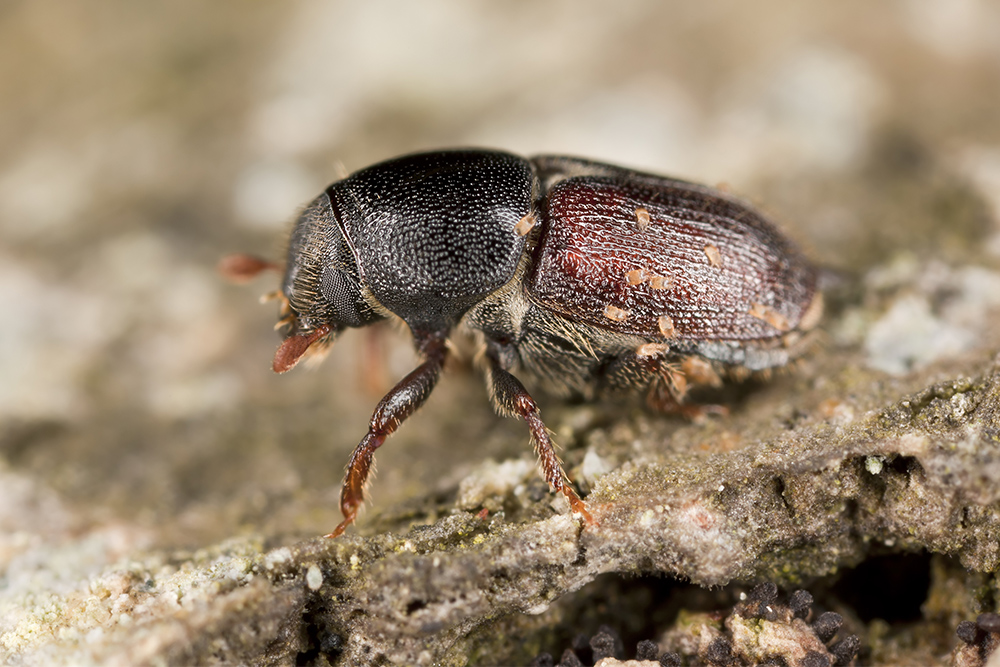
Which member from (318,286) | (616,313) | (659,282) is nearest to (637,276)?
(659,282)

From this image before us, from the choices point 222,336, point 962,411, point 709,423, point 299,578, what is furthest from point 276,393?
point 962,411

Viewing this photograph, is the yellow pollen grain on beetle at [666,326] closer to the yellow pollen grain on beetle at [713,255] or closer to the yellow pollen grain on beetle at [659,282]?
the yellow pollen grain on beetle at [659,282]

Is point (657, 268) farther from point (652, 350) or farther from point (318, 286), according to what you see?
point (318, 286)

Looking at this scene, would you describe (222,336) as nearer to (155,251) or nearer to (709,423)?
(155,251)

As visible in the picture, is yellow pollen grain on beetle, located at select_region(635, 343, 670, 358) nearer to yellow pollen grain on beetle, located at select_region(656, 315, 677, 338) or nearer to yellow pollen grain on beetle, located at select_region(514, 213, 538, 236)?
yellow pollen grain on beetle, located at select_region(656, 315, 677, 338)

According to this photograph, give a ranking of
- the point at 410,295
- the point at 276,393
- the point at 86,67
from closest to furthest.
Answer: the point at 410,295 → the point at 276,393 → the point at 86,67

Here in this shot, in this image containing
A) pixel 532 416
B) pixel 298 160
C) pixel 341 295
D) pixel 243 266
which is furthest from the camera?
pixel 298 160
